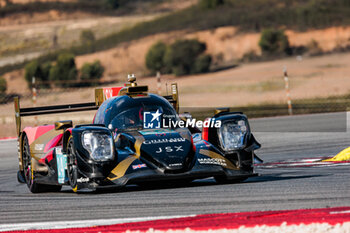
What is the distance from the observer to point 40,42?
95.6 m

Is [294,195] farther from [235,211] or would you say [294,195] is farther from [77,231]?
[77,231]

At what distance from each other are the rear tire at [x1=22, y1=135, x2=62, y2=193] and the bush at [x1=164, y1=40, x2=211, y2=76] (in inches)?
1960

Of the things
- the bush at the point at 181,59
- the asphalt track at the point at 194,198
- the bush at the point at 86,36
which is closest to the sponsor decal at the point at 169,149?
the asphalt track at the point at 194,198

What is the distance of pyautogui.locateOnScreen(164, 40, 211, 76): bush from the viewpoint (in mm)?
62562

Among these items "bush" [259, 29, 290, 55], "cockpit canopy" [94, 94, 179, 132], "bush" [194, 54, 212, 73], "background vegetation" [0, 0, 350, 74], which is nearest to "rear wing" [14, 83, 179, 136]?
"cockpit canopy" [94, 94, 179, 132]

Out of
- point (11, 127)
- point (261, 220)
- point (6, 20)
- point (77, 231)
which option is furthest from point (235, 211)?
point (6, 20)

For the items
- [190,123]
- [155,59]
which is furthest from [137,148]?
[155,59]

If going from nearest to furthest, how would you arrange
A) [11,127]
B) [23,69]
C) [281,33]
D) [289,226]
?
[289,226] < [11,127] < [281,33] < [23,69]

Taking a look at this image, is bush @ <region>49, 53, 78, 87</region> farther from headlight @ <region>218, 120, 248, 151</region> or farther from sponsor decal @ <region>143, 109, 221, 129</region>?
headlight @ <region>218, 120, 248, 151</region>

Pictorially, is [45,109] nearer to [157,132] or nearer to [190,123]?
[190,123]

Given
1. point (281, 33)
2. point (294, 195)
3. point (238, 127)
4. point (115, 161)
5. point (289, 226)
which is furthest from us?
point (281, 33)

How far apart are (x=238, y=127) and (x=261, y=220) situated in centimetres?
393

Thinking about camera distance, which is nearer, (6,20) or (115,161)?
(115,161)

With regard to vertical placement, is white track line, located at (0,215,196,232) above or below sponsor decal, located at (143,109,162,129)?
below
